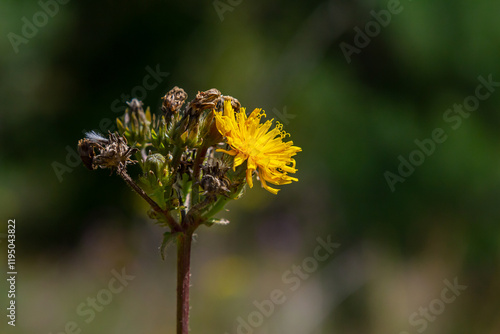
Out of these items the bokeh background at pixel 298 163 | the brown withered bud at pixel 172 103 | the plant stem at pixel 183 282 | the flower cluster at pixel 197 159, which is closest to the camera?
the plant stem at pixel 183 282

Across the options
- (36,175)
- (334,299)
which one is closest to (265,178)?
(334,299)

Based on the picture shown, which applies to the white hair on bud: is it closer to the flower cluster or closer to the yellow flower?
the flower cluster

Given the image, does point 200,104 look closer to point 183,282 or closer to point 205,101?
point 205,101

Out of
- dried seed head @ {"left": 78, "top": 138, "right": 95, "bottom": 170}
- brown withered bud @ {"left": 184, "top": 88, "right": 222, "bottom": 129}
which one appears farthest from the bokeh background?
brown withered bud @ {"left": 184, "top": 88, "right": 222, "bottom": 129}

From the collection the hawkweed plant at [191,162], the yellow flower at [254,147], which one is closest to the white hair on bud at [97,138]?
the hawkweed plant at [191,162]

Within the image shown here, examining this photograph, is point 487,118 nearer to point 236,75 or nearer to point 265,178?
point 236,75

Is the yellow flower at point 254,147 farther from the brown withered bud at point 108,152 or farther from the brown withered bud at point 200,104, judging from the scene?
the brown withered bud at point 108,152

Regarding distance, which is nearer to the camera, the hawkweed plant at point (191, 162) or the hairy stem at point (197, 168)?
the hawkweed plant at point (191, 162)
